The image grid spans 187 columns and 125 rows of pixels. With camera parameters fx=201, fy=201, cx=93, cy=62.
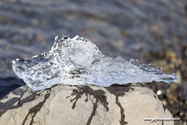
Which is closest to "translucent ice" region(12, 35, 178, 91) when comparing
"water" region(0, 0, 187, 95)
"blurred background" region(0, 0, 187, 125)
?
"blurred background" region(0, 0, 187, 125)

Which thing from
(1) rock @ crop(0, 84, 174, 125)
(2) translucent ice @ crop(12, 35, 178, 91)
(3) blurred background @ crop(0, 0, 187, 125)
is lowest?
(1) rock @ crop(0, 84, 174, 125)

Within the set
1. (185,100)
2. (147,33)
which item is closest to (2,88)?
(185,100)

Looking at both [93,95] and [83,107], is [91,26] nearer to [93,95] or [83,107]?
[93,95]

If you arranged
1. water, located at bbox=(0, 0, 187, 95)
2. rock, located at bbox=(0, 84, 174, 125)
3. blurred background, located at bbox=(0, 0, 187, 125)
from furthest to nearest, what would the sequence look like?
1. water, located at bbox=(0, 0, 187, 95)
2. blurred background, located at bbox=(0, 0, 187, 125)
3. rock, located at bbox=(0, 84, 174, 125)

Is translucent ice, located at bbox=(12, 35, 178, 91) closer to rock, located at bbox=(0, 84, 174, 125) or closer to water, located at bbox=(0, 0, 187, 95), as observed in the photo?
rock, located at bbox=(0, 84, 174, 125)

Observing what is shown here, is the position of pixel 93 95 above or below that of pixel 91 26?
below

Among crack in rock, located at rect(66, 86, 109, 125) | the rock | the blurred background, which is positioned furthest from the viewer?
the blurred background

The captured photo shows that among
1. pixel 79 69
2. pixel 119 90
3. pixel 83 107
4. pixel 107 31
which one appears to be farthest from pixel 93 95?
pixel 107 31
